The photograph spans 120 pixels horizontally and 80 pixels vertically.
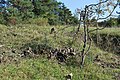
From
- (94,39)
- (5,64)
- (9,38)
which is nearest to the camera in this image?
(5,64)

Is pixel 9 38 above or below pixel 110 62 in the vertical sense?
above

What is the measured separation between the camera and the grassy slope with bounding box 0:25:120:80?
8.16 meters

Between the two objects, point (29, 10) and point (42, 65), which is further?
point (29, 10)

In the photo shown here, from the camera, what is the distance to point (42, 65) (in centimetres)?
891

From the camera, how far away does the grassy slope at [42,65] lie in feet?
26.8

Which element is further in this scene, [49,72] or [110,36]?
[110,36]

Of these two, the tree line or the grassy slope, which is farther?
the tree line

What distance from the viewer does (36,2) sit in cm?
3136

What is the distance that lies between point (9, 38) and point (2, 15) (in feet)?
49.5

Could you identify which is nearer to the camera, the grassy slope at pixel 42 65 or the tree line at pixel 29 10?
the grassy slope at pixel 42 65

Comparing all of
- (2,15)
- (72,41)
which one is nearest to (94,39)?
(72,41)

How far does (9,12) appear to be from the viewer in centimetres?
2630

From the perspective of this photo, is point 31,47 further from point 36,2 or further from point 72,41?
point 36,2

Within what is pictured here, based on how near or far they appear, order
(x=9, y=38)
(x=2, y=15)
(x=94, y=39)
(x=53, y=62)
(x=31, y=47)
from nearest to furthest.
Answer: (x=53, y=62) → (x=31, y=47) → (x=9, y=38) → (x=94, y=39) → (x=2, y=15)
